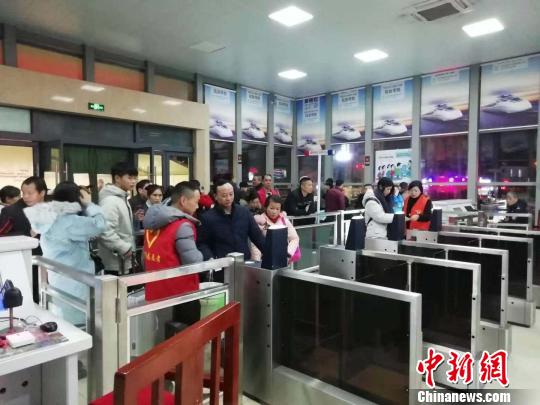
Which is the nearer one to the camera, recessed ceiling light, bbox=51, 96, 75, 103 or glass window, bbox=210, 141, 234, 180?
recessed ceiling light, bbox=51, 96, 75, 103

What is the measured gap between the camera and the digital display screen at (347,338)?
169 centimetres

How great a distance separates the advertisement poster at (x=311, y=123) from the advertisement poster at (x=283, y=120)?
236 millimetres

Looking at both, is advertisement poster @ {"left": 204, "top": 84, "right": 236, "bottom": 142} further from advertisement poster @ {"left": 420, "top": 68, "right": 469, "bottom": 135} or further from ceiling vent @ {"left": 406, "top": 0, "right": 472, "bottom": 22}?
ceiling vent @ {"left": 406, "top": 0, "right": 472, "bottom": 22}

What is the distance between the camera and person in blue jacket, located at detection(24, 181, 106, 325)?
2.35 metres

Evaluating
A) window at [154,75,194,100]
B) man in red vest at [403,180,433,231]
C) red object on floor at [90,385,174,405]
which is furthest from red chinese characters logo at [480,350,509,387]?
window at [154,75,194,100]

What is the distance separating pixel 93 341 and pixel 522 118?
768 centimetres

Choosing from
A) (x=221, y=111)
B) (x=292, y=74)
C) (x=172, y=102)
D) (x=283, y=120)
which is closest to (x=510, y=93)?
(x=292, y=74)

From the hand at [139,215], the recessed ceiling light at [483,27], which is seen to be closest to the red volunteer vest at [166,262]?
the hand at [139,215]

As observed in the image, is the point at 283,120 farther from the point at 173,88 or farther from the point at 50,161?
the point at 50,161

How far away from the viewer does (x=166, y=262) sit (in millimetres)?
2109

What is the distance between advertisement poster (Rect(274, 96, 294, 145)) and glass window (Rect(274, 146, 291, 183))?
0.21 m

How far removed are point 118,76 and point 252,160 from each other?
350 centimetres

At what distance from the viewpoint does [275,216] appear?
3.22 m

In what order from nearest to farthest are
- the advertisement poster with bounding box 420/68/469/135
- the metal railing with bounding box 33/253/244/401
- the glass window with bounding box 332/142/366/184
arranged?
the metal railing with bounding box 33/253/244/401, the advertisement poster with bounding box 420/68/469/135, the glass window with bounding box 332/142/366/184
